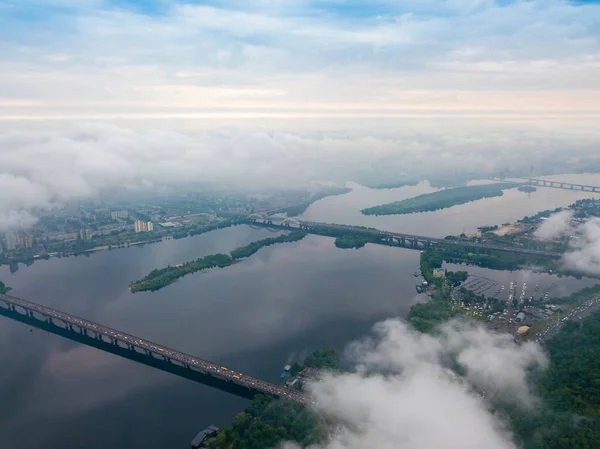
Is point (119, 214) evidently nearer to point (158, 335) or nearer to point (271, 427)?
point (158, 335)

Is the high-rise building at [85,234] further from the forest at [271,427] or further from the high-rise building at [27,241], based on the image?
the forest at [271,427]

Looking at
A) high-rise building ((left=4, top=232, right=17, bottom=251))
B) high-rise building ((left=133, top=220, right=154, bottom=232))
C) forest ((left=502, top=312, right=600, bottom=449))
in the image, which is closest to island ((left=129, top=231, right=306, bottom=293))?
high-rise building ((left=133, top=220, right=154, bottom=232))

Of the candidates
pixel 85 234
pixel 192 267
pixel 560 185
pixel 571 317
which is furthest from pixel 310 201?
pixel 571 317

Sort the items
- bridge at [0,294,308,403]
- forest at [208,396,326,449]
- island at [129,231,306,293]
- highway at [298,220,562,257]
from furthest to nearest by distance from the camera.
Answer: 1. highway at [298,220,562,257]
2. island at [129,231,306,293]
3. bridge at [0,294,308,403]
4. forest at [208,396,326,449]

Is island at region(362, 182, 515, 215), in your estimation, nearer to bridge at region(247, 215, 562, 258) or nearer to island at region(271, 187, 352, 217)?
island at region(271, 187, 352, 217)

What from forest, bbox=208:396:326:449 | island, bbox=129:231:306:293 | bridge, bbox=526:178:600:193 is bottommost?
forest, bbox=208:396:326:449

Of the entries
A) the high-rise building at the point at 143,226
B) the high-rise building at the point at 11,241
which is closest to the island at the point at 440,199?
the high-rise building at the point at 143,226
